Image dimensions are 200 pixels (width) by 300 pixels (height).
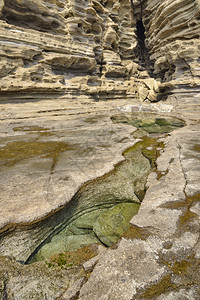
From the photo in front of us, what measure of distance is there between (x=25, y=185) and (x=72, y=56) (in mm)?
21345

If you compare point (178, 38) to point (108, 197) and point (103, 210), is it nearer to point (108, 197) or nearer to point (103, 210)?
point (108, 197)

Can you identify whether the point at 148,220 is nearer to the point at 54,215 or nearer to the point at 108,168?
the point at 54,215

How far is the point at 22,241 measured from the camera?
2.98 metres

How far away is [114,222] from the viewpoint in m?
3.62

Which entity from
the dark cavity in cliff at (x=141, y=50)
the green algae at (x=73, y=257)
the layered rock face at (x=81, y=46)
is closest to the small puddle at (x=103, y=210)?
the green algae at (x=73, y=257)

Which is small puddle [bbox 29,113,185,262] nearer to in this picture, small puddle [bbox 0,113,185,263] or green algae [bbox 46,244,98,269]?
small puddle [bbox 0,113,185,263]

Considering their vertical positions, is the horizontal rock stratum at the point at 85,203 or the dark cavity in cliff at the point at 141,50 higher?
the dark cavity in cliff at the point at 141,50

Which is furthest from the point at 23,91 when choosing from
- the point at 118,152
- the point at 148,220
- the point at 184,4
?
the point at 184,4

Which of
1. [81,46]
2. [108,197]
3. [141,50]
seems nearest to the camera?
[108,197]

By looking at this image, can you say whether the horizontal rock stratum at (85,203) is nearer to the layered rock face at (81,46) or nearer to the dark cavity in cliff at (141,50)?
the layered rock face at (81,46)

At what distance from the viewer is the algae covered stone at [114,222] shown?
10.7ft

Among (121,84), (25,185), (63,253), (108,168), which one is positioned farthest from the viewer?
(121,84)

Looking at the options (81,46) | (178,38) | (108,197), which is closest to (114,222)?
(108,197)

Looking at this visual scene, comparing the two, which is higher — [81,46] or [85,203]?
[81,46]
